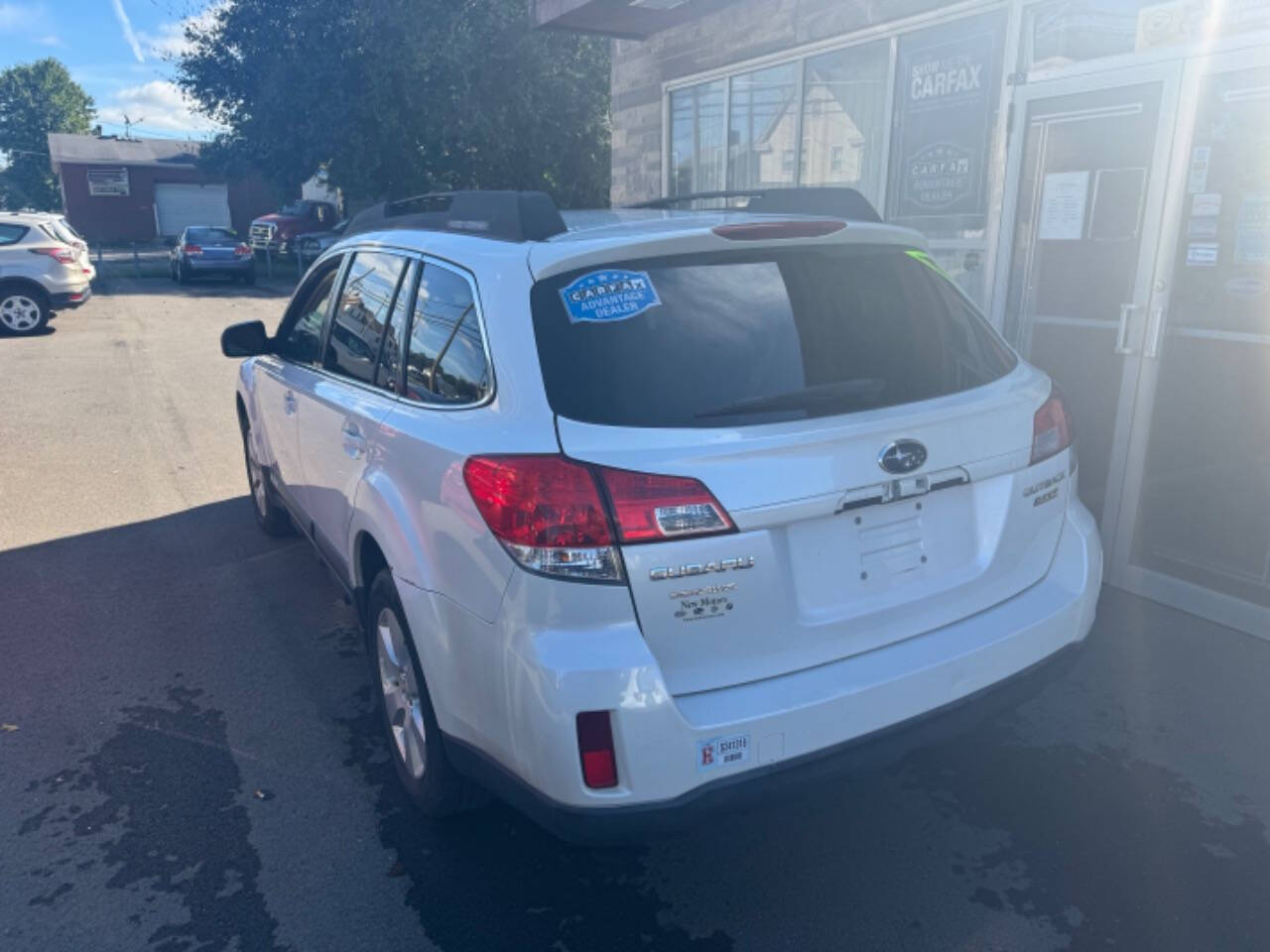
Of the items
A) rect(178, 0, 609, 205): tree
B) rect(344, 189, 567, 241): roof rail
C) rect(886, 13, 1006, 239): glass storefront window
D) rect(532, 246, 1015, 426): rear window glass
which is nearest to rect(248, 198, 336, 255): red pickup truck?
rect(178, 0, 609, 205): tree

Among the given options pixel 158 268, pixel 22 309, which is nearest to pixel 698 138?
pixel 22 309

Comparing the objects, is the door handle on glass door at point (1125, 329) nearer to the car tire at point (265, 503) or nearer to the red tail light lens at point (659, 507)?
the red tail light lens at point (659, 507)

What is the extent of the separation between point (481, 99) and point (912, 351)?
22.3 metres

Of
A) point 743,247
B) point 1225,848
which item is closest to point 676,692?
point 743,247

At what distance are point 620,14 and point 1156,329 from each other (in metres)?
5.46

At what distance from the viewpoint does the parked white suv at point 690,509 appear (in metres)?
2.27

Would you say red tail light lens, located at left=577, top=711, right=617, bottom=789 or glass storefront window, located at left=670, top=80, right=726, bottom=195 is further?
glass storefront window, located at left=670, top=80, right=726, bottom=195

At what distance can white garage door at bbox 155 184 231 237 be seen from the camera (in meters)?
49.1

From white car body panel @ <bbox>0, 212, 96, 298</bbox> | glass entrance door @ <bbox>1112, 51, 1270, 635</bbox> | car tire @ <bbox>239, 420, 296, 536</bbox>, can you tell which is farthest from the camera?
white car body panel @ <bbox>0, 212, 96, 298</bbox>

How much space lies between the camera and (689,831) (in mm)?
2352

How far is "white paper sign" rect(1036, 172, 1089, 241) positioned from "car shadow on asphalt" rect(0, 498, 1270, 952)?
2.21m

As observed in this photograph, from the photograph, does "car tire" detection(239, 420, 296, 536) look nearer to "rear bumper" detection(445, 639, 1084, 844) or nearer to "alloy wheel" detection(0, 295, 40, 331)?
"rear bumper" detection(445, 639, 1084, 844)

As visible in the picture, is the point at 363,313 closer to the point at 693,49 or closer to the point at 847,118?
the point at 847,118

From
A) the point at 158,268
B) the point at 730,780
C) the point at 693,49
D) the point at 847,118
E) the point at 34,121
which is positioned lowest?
the point at 158,268
